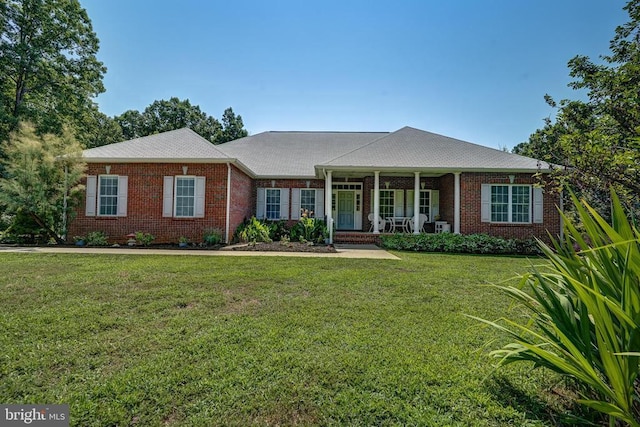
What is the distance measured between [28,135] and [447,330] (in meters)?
16.5

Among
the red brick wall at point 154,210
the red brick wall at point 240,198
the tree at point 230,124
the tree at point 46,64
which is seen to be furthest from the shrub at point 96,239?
the tree at point 230,124

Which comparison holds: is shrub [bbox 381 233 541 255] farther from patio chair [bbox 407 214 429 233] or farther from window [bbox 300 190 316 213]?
window [bbox 300 190 316 213]

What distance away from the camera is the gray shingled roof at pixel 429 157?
43.6 ft

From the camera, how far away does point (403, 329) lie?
3.90 m

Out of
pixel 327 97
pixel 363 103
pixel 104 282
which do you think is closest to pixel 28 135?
pixel 104 282

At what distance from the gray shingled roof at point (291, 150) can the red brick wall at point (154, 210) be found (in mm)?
3635

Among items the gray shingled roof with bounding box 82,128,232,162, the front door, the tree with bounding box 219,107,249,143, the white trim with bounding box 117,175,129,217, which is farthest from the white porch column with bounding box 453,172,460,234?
the tree with bounding box 219,107,249,143

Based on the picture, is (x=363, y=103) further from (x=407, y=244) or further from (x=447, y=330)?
(x=447, y=330)

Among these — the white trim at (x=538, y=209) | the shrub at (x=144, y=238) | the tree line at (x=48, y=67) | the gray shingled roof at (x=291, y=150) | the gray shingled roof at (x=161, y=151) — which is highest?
the tree line at (x=48, y=67)

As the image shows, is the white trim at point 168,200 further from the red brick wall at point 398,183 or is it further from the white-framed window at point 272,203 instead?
the red brick wall at point 398,183

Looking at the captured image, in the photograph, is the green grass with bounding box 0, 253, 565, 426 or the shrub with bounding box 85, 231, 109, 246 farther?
the shrub with bounding box 85, 231, 109, 246

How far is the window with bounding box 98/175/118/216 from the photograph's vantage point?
12.7m

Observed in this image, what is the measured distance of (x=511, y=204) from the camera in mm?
13508

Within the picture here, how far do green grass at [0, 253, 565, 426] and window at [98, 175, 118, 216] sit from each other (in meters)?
7.74
